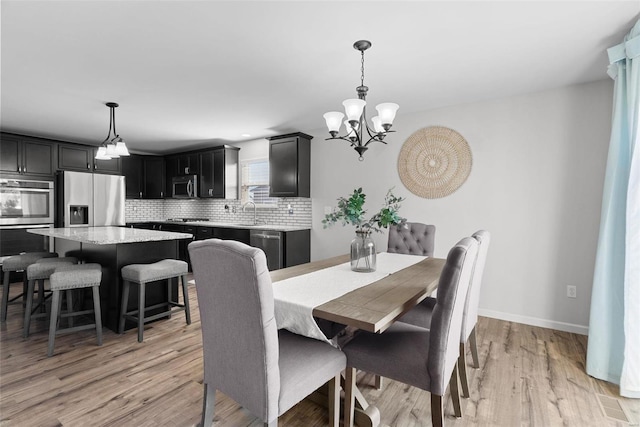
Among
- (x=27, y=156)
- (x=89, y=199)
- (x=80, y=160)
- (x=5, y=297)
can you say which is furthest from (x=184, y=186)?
(x=5, y=297)

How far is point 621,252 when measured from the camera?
2203 mm

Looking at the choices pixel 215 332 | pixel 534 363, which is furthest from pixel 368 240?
pixel 534 363

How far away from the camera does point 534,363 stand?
8.05 ft

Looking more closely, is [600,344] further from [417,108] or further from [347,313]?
[417,108]

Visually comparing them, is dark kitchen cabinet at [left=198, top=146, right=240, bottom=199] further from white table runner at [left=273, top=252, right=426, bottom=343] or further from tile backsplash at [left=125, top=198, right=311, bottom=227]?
white table runner at [left=273, top=252, right=426, bottom=343]

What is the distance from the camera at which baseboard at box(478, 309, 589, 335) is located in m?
3.05

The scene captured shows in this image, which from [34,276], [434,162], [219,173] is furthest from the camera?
[219,173]

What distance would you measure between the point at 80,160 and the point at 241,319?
5702 mm

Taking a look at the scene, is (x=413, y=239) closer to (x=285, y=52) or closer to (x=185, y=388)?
(x=285, y=52)

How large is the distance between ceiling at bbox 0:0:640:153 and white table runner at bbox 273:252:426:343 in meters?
1.58

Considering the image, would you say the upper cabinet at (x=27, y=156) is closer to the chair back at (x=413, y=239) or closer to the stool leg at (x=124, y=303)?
the stool leg at (x=124, y=303)

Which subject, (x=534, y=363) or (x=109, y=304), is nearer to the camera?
(x=534, y=363)

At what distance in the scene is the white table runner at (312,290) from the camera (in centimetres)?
148

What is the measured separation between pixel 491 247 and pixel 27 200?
6.34 metres
